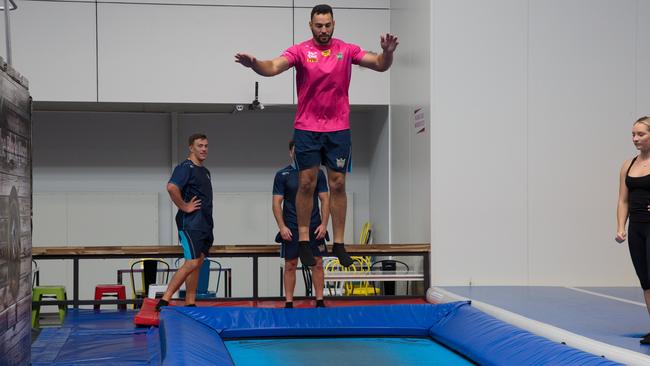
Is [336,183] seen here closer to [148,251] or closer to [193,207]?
[193,207]

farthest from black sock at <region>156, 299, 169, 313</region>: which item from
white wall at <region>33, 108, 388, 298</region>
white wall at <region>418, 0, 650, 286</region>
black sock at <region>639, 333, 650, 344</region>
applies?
white wall at <region>33, 108, 388, 298</region>

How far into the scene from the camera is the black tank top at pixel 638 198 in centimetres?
432

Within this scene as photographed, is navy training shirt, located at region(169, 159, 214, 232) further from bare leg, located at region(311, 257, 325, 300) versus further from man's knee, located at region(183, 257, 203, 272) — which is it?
bare leg, located at region(311, 257, 325, 300)

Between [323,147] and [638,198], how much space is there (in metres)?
1.93

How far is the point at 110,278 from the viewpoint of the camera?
10.2 metres

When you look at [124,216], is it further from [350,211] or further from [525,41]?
[525,41]

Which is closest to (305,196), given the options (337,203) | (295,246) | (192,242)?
(337,203)

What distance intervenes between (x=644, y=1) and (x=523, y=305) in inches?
148

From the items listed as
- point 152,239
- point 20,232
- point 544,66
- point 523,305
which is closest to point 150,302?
point 20,232

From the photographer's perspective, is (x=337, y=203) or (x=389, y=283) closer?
(x=337, y=203)

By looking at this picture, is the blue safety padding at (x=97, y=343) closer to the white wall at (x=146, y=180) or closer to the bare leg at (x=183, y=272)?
the bare leg at (x=183, y=272)

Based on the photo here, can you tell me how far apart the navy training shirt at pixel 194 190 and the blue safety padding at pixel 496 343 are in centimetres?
207

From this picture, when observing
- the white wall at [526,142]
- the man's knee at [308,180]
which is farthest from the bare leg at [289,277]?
the white wall at [526,142]

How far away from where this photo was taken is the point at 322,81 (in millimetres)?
4844
